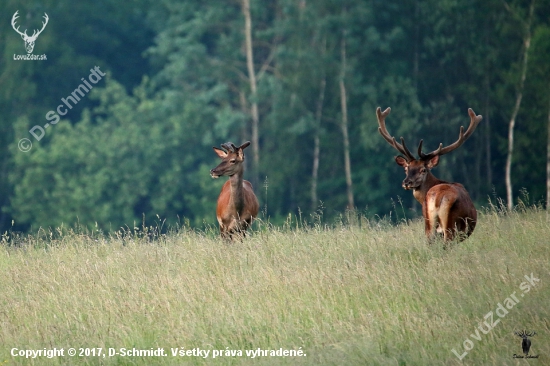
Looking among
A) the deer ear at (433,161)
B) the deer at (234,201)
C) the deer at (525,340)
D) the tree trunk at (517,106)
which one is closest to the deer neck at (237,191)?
the deer at (234,201)

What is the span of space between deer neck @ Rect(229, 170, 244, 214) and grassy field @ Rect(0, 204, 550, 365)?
0.99 m

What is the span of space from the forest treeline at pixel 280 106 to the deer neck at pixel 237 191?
14918mm

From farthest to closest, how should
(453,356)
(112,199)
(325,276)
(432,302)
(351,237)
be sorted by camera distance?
(112,199), (351,237), (325,276), (432,302), (453,356)

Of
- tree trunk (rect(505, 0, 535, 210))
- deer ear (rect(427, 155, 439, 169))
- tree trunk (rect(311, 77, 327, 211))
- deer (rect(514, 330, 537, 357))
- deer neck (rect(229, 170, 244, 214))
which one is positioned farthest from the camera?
tree trunk (rect(311, 77, 327, 211))

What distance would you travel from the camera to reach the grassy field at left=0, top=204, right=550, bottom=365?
762 centimetres

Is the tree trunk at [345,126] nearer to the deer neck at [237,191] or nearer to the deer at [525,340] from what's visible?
the deer neck at [237,191]

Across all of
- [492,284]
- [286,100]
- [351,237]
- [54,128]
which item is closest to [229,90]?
[286,100]

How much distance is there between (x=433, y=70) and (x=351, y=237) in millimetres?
20595

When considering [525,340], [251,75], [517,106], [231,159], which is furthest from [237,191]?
[251,75]

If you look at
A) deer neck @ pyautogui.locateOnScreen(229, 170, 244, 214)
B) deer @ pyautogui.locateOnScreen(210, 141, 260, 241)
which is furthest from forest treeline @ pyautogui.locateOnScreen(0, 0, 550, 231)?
deer neck @ pyautogui.locateOnScreen(229, 170, 244, 214)

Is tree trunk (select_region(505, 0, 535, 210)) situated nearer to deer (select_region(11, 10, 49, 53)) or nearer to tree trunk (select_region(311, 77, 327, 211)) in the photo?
tree trunk (select_region(311, 77, 327, 211))

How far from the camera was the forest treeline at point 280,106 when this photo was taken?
28.2 metres

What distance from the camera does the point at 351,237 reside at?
10531 millimetres

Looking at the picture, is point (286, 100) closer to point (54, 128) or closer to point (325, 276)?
point (54, 128)
